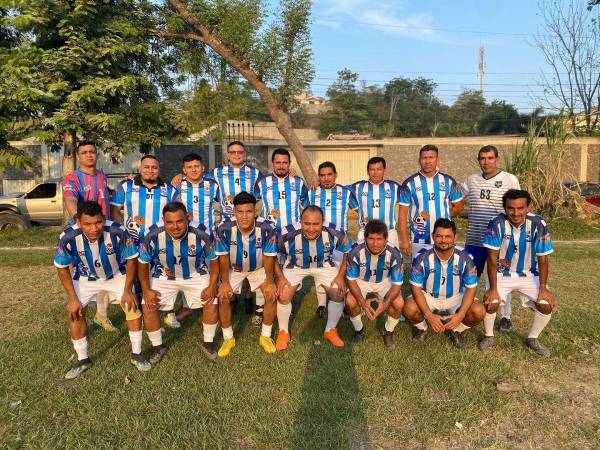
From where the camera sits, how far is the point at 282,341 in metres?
4.93

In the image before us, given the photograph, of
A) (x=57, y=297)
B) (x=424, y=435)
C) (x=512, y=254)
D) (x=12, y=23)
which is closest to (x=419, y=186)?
(x=512, y=254)

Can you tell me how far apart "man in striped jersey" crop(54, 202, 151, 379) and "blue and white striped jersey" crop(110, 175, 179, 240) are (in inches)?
33.6

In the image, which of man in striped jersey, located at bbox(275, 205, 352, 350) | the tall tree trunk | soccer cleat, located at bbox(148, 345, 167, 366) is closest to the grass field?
soccer cleat, located at bbox(148, 345, 167, 366)

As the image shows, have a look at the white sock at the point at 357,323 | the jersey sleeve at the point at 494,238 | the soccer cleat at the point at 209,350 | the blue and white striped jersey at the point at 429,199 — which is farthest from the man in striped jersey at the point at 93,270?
the jersey sleeve at the point at 494,238

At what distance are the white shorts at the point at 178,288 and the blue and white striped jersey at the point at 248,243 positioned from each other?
427 mm

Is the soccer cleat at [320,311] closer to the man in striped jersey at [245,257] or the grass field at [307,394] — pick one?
the grass field at [307,394]

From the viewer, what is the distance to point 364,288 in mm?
5133

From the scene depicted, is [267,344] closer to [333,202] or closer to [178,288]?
[178,288]

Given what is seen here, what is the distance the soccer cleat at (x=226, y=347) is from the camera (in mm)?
4711

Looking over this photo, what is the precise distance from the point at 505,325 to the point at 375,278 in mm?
1680

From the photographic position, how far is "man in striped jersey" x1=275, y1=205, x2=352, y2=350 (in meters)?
4.97

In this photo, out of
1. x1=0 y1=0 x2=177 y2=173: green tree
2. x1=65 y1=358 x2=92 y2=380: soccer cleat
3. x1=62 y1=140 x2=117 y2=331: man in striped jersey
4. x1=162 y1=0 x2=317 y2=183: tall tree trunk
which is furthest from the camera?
x1=162 y1=0 x2=317 y2=183: tall tree trunk

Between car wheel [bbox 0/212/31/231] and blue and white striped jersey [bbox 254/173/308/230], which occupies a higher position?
blue and white striped jersey [bbox 254/173/308/230]

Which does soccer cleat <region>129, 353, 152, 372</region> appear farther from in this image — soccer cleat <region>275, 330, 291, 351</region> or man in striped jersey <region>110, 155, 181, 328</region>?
man in striped jersey <region>110, 155, 181, 328</region>
